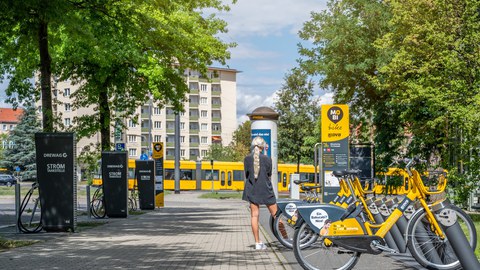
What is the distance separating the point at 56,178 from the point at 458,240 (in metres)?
10.6

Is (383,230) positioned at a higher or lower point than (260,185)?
lower

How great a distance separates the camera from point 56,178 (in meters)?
16.2

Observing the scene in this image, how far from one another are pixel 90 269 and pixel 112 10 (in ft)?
22.0

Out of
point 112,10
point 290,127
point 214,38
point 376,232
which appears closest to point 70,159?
point 112,10

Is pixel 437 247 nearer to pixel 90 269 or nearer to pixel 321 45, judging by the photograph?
pixel 90 269

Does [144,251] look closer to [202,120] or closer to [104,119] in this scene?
[104,119]

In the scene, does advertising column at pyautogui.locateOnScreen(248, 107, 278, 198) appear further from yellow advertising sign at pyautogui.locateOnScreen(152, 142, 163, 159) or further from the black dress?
the black dress

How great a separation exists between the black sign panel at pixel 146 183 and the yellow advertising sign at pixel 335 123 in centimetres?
886

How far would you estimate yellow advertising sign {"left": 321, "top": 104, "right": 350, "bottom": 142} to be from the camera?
76.9ft

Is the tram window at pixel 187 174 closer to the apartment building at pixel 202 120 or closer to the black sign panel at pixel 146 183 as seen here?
the black sign panel at pixel 146 183

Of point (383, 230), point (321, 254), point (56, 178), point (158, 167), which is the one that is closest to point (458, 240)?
point (383, 230)

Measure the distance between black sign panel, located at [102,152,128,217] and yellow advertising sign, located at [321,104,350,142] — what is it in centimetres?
576

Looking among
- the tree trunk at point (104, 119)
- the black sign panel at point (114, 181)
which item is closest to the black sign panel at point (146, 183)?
the tree trunk at point (104, 119)

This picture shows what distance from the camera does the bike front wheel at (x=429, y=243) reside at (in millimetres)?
8359
